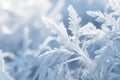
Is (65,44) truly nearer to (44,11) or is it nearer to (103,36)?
(103,36)

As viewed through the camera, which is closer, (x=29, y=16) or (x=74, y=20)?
(x=74, y=20)

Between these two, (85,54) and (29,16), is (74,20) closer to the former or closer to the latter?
(85,54)

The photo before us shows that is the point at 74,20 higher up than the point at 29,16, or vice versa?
the point at 29,16

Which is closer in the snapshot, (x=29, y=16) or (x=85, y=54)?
(x=85, y=54)

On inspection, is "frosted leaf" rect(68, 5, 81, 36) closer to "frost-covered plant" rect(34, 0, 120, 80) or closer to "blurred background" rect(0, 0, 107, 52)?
"frost-covered plant" rect(34, 0, 120, 80)

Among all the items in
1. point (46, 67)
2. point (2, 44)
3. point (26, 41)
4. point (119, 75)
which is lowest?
point (119, 75)

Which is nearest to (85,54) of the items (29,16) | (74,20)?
(74,20)

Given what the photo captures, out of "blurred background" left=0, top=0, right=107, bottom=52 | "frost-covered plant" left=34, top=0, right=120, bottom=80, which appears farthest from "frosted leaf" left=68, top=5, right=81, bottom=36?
"blurred background" left=0, top=0, right=107, bottom=52

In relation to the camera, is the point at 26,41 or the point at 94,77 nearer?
the point at 94,77

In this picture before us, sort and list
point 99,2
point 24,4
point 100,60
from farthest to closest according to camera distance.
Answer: point 24,4, point 99,2, point 100,60

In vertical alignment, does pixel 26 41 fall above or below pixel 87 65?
above

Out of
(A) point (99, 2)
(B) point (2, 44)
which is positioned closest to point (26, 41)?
(B) point (2, 44)
